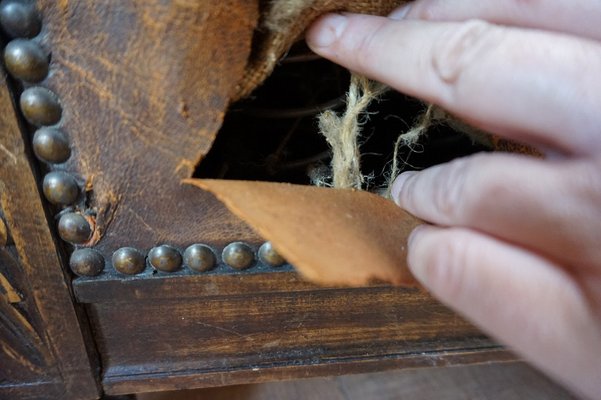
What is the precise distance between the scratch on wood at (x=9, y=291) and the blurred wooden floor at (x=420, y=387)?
16.3 inches

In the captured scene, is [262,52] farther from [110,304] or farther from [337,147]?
[110,304]

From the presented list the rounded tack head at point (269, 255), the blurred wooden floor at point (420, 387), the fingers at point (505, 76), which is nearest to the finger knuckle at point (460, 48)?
the fingers at point (505, 76)

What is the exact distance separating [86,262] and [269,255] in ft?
0.48

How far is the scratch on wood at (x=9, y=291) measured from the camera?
45 centimetres

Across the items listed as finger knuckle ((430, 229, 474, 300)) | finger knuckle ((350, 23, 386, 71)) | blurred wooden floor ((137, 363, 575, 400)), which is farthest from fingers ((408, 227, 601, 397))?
blurred wooden floor ((137, 363, 575, 400))

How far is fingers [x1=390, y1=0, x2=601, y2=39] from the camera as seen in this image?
1.00 ft

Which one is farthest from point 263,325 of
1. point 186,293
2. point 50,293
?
point 50,293

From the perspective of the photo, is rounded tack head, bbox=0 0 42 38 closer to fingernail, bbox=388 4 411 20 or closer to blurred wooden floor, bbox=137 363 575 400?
fingernail, bbox=388 4 411 20

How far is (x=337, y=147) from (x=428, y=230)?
0.39 feet

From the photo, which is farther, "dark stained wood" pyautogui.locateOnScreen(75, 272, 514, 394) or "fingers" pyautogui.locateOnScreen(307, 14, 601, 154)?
"dark stained wood" pyautogui.locateOnScreen(75, 272, 514, 394)

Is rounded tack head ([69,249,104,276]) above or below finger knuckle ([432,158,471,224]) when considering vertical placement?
below

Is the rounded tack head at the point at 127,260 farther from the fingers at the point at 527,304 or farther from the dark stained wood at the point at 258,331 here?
the fingers at the point at 527,304

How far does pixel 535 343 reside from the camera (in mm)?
292

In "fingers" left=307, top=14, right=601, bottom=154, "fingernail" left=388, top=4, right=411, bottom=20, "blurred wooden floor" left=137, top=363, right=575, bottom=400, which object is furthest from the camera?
"blurred wooden floor" left=137, top=363, right=575, bottom=400
